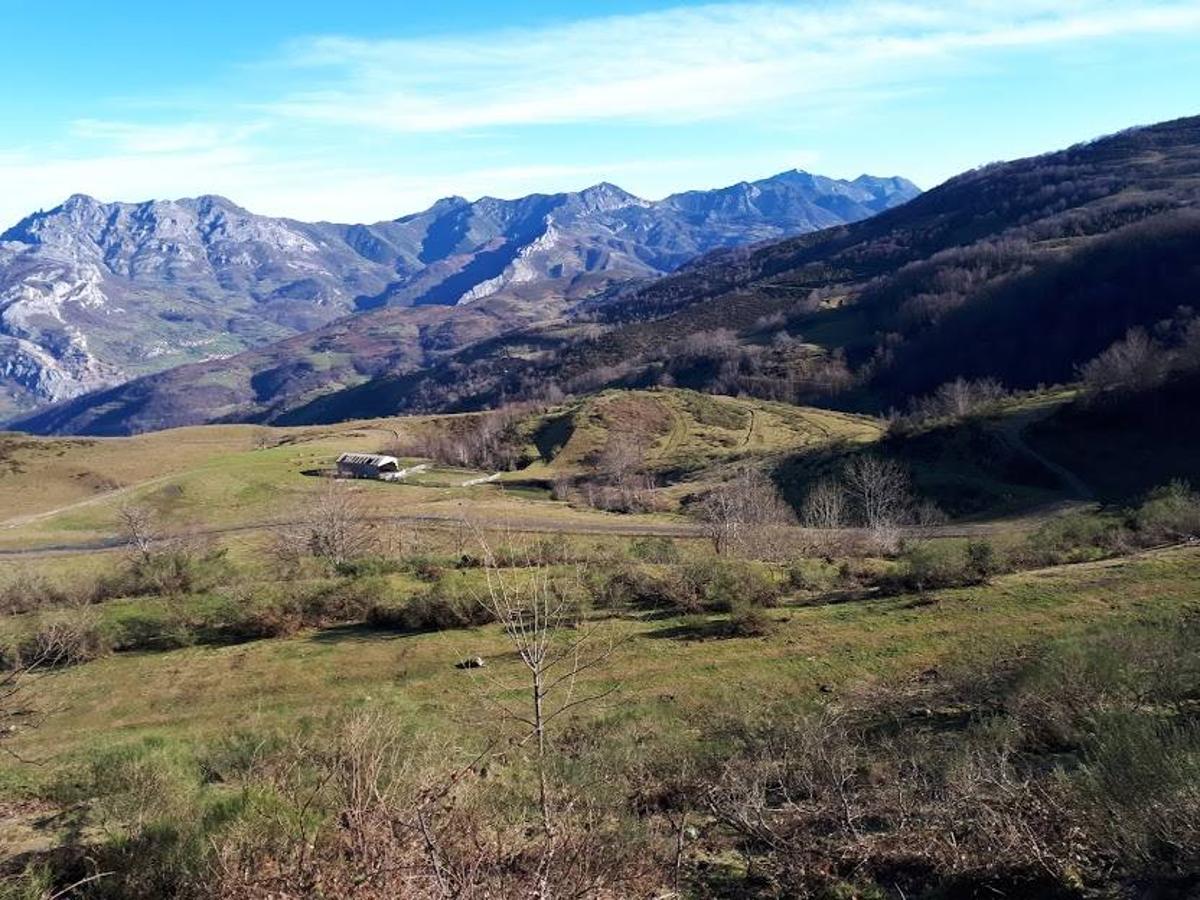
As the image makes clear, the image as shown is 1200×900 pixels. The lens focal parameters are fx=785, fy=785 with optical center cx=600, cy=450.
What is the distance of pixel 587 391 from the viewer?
17775 centimetres

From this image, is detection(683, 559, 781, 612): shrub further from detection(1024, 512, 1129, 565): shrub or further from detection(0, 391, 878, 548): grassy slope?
detection(0, 391, 878, 548): grassy slope

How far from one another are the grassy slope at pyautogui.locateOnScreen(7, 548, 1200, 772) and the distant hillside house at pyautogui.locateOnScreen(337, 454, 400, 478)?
72528 millimetres

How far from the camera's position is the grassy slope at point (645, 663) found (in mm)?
18875

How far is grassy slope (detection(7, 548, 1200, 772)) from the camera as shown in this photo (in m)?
18.9

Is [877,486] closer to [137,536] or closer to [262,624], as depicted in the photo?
[262,624]

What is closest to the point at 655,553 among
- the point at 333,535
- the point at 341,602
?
the point at 341,602

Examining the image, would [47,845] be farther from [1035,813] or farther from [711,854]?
[1035,813]

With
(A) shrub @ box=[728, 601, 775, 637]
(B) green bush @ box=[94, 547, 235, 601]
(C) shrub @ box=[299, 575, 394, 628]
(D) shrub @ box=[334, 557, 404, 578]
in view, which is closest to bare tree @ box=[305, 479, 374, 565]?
(B) green bush @ box=[94, 547, 235, 601]

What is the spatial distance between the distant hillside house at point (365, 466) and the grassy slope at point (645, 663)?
72.5 metres

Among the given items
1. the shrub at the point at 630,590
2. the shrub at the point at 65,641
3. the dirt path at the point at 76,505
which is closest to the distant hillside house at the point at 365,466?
the dirt path at the point at 76,505

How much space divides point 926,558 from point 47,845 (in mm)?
24767

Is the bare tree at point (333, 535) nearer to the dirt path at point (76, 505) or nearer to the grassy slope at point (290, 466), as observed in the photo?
the grassy slope at point (290, 466)

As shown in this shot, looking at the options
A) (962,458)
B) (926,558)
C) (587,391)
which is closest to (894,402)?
(587,391)

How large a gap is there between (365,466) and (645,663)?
8136 cm
